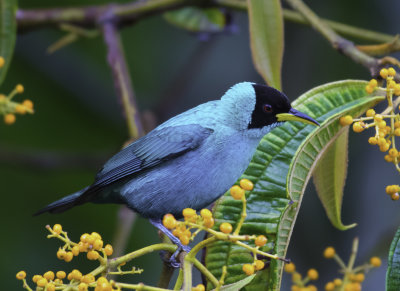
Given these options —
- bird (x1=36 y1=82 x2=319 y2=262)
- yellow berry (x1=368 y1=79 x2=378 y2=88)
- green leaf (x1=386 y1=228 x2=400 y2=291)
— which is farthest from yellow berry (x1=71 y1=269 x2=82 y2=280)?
yellow berry (x1=368 y1=79 x2=378 y2=88)

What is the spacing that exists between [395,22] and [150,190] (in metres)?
3.07

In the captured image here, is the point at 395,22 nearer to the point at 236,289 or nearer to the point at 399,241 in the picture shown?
the point at 399,241

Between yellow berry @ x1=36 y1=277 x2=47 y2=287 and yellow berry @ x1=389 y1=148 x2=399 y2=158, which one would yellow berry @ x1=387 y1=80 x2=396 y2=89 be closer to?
yellow berry @ x1=389 y1=148 x2=399 y2=158

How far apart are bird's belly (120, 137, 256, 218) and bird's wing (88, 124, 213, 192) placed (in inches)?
1.6

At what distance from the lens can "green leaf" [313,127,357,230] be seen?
2.38 meters

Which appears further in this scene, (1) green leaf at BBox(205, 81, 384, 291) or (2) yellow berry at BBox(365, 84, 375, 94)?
(2) yellow berry at BBox(365, 84, 375, 94)

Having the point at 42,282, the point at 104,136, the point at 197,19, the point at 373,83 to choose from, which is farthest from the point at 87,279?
the point at 104,136

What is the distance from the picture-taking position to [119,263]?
2074 millimetres

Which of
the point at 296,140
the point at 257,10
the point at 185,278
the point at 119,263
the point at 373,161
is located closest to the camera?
the point at 185,278

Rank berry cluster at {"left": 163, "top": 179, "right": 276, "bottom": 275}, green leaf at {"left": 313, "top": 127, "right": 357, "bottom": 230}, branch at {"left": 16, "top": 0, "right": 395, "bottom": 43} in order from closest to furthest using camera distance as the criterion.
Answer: berry cluster at {"left": 163, "top": 179, "right": 276, "bottom": 275} → green leaf at {"left": 313, "top": 127, "right": 357, "bottom": 230} → branch at {"left": 16, "top": 0, "right": 395, "bottom": 43}

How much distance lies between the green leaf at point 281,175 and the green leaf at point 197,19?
1.75 metres

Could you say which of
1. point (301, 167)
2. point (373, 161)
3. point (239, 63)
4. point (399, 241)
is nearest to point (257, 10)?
point (301, 167)

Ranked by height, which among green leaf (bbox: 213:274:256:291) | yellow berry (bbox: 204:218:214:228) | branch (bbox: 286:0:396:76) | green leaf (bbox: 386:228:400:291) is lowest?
green leaf (bbox: 386:228:400:291)

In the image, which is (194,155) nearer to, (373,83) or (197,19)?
(373,83)
